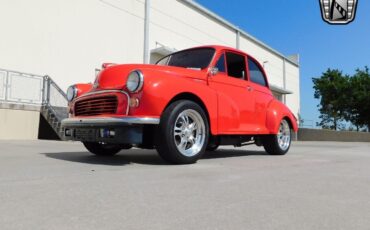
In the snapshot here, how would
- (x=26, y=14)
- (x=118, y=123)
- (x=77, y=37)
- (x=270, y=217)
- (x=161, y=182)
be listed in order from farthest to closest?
(x=77, y=37)
(x=26, y=14)
(x=118, y=123)
(x=161, y=182)
(x=270, y=217)

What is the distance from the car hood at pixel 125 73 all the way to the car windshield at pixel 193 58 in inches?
18.2

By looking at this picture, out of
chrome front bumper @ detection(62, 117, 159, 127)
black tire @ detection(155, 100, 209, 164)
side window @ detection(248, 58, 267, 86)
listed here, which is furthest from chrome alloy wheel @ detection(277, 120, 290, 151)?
chrome front bumper @ detection(62, 117, 159, 127)

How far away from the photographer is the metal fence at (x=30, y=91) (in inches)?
455

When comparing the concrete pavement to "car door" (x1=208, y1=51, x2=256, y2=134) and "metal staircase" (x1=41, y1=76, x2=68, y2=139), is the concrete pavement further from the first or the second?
"metal staircase" (x1=41, y1=76, x2=68, y2=139)

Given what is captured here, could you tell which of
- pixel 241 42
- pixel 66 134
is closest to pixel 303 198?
pixel 66 134

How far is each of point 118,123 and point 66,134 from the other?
50.8 inches

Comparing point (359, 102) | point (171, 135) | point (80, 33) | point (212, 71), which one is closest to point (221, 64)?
point (212, 71)

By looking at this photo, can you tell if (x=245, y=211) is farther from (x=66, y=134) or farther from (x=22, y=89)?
(x=22, y=89)

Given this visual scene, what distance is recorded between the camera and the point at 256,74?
22.7 feet

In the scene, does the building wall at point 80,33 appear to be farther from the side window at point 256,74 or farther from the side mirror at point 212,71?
the side mirror at point 212,71

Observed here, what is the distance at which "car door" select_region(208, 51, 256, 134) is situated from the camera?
556cm

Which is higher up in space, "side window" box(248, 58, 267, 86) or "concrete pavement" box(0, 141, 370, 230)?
"side window" box(248, 58, 267, 86)

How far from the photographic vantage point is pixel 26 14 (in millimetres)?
12914

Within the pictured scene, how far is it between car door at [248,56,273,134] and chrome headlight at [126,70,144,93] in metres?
2.53
